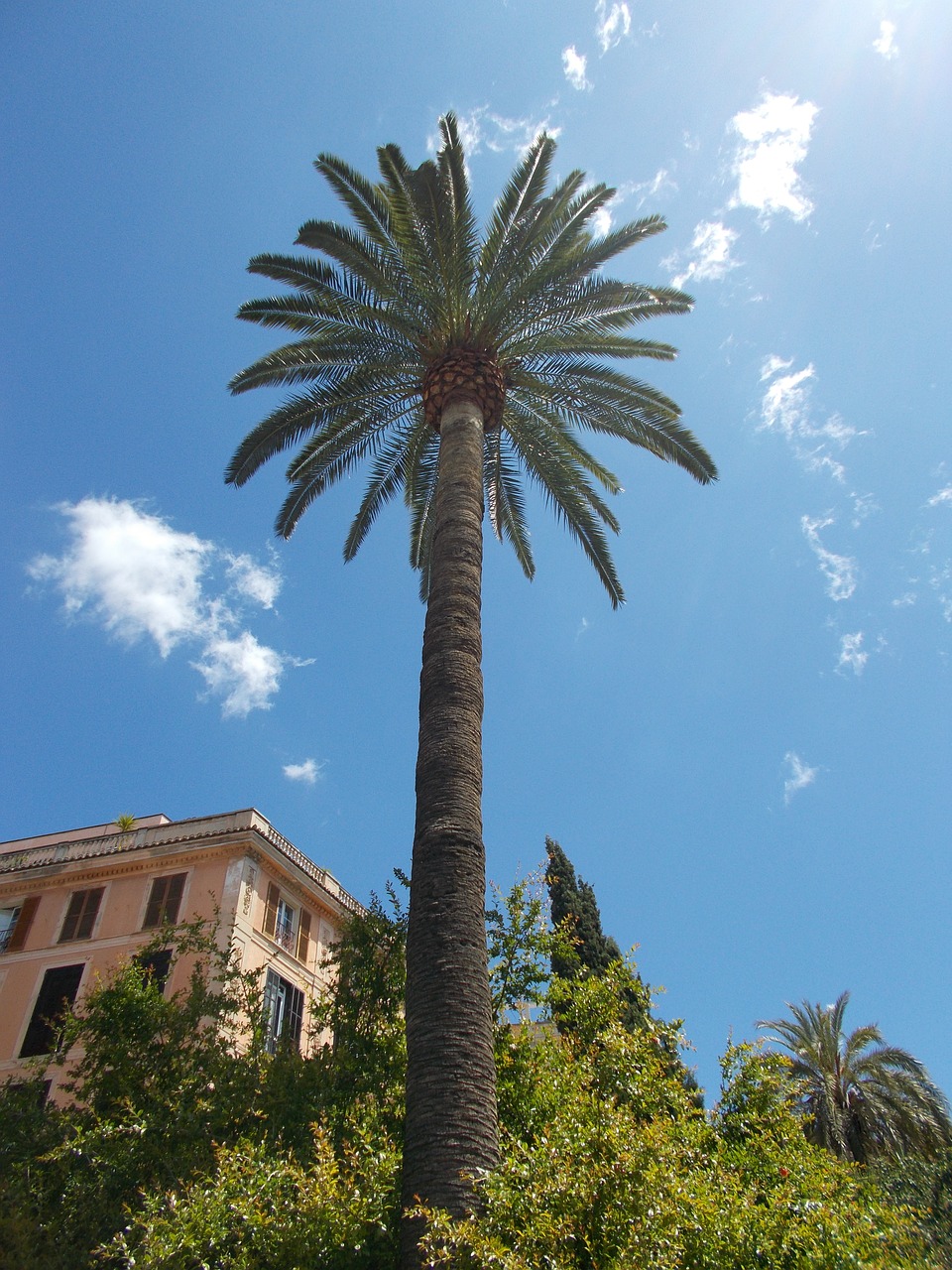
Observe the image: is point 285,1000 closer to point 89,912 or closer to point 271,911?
point 271,911

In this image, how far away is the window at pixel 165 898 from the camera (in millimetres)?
25062

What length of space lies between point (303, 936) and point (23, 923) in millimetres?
7840

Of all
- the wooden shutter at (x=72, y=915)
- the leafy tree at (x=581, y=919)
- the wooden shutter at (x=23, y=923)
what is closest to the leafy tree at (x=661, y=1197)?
the leafy tree at (x=581, y=919)

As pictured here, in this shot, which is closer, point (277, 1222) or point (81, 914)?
point (277, 1222)

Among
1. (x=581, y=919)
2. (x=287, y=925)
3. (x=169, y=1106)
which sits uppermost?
(x=287, y=925)

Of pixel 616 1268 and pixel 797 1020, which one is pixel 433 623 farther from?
pixel 797 1020

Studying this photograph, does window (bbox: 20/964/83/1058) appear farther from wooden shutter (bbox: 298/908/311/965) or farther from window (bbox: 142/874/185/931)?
wooden shutter (bbox: 298/908/311/965)

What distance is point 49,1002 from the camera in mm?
24422

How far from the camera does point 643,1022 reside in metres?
10.2

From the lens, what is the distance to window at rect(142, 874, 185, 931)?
25.1 meters

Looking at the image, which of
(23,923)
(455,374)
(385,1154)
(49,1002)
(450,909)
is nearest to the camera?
(385,1154)

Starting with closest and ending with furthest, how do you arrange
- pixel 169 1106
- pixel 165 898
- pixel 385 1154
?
pixel 385 1154 < pixel 169 1106 < pixel 165 898

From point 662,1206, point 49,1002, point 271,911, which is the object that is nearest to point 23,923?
point 49,1002

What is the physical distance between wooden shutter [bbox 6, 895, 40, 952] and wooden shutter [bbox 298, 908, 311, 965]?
7.48 m
